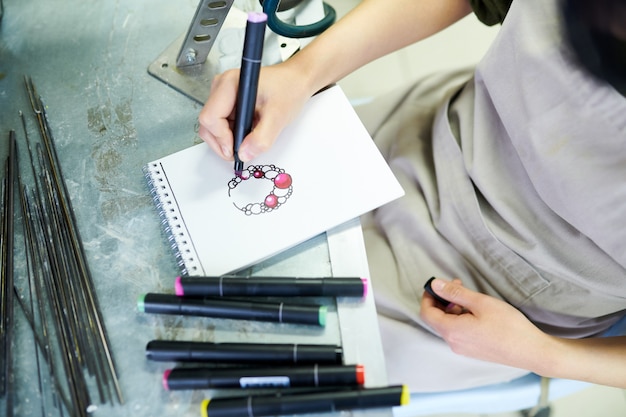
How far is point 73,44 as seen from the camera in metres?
0.65

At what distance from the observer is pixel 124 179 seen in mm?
570

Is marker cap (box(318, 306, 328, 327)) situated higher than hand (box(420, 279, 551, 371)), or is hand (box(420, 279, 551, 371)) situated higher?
marker cap (box(318, 306, 328, 327))

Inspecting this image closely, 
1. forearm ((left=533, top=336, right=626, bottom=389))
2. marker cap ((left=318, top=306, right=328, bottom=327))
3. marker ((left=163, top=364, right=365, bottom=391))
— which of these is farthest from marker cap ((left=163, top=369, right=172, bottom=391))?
forearm ((left=533, top=336, right=626, bottom=389))

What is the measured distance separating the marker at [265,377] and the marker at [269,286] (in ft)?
0.21

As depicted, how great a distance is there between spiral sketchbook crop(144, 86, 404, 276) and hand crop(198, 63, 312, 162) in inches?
1.0

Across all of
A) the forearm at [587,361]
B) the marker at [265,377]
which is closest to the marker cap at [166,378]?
the marker at [265,377]

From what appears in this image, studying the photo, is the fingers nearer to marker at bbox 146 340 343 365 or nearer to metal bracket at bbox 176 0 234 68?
metal bracket at bbox 176 0 234 68

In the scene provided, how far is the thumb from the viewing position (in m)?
0.59

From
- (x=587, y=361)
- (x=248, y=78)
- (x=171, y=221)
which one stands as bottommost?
(x=587, y=361)

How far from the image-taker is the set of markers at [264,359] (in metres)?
0.44

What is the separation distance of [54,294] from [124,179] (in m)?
0.13

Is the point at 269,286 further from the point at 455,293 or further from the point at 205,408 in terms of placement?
the point at 455,293

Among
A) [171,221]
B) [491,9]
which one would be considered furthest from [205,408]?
[491,9]

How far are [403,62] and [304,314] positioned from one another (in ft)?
3.22
